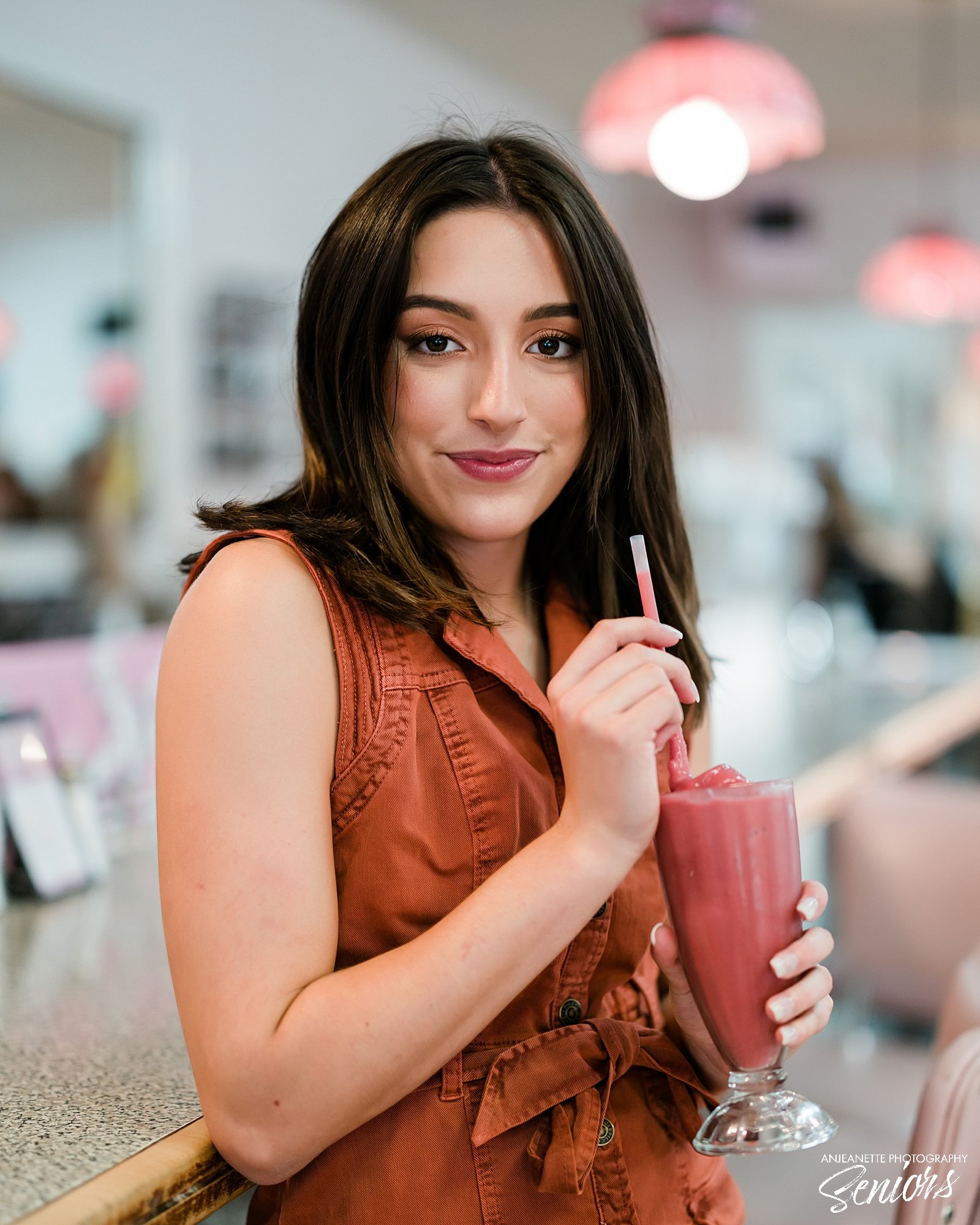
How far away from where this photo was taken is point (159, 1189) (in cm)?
84

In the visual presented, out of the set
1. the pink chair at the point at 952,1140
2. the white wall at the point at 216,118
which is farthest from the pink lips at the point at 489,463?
the white wall at the point at 216,118

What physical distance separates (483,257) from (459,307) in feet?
0.16

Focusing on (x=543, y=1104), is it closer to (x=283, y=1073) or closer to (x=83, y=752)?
(x=283, y=1073)

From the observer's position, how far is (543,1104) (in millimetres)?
931

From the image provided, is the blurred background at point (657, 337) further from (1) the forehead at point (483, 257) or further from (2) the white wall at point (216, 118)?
(1) the forehead at point (483, 257)

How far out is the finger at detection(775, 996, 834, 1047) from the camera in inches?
34.3

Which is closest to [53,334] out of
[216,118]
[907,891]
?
[216,118]

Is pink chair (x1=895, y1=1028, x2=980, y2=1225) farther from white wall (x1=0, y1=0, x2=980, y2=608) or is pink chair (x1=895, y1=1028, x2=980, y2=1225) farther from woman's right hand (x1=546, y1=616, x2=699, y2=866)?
white wall (x1=0, y1=0, x2=980, y2=608)

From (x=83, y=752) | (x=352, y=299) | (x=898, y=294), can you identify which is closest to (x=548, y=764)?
(x=352, y=299)

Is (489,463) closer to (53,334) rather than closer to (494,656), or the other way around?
(494,656)

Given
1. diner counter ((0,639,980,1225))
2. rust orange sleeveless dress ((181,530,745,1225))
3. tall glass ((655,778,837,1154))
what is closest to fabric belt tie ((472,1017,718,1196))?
rust orange sleeveless dress ((181,530,745,1225))

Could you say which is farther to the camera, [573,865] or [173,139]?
[173,139]

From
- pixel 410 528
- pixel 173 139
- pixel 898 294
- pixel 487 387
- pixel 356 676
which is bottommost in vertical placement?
pixel 356 676

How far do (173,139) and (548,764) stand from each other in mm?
3507
